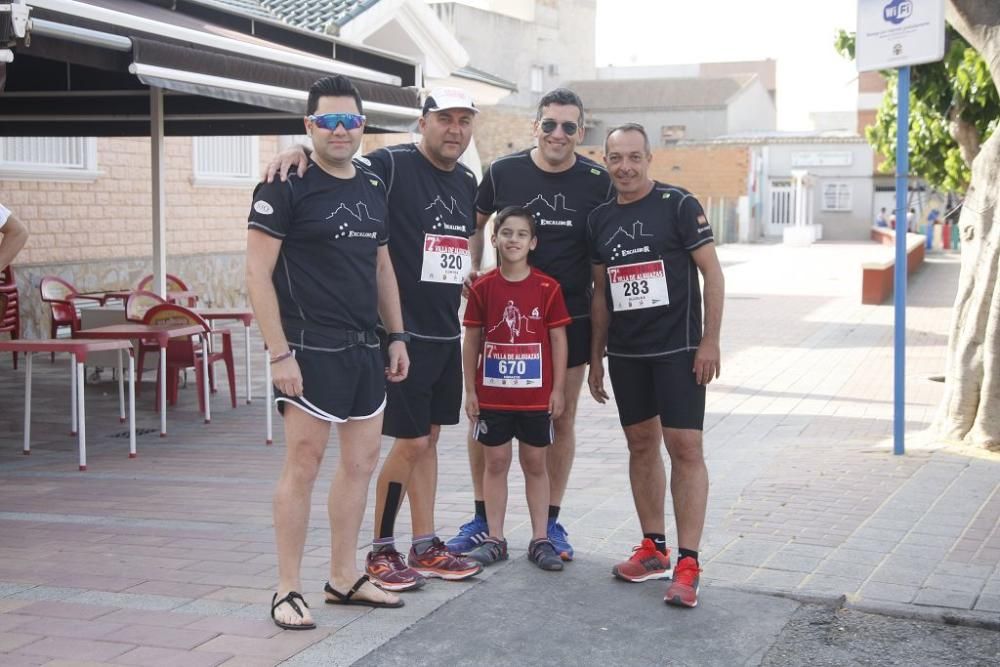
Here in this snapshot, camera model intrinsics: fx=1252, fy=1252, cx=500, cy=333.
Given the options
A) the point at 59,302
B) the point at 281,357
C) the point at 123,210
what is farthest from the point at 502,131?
the point at 281,357

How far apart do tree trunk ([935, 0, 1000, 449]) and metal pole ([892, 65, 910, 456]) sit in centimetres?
47

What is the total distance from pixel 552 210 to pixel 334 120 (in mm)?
1354

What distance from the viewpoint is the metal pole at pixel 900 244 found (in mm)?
8031

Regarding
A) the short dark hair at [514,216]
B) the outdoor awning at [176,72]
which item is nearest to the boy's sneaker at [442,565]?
the short dark hair at [514,216]

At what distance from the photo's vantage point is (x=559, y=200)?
18.5 ft

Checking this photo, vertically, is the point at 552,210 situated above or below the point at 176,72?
below

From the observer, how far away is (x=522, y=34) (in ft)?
207

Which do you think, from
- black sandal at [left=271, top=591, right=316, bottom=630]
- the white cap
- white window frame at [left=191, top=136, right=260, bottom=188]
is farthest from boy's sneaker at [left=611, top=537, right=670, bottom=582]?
white window frame at [left=191, top=136, right=260, bottom=188]

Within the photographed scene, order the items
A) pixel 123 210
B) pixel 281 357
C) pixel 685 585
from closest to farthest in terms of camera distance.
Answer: pixel 281 357
pixel 685 585
pixel 123 210

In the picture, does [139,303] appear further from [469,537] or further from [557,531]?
[557,531]

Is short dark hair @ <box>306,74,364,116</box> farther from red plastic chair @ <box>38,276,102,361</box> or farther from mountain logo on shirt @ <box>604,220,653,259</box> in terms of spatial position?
red plastic chair @ <box>38,276,102,361</box>

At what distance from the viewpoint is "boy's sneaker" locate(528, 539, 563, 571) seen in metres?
5.45

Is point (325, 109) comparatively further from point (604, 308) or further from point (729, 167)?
point (729, 167)

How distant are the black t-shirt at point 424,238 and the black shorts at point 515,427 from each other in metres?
0.46
